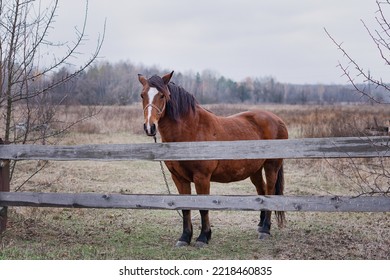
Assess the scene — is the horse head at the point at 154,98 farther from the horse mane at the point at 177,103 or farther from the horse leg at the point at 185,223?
the horse leg at the point at 185,223

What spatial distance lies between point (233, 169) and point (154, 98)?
1.59m

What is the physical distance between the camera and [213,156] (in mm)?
4887

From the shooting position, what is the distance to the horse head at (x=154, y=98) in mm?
4960

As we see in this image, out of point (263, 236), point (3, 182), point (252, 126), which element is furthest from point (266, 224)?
point (3, 182)

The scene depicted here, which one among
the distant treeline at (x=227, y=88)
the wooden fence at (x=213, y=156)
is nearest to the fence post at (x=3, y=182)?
the wooden fence at (x=213, y=156)

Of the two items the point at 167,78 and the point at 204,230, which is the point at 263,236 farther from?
the point at 167,78

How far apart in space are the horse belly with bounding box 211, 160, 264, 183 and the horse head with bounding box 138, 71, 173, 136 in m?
1.11

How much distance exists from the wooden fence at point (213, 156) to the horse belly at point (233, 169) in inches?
36.2

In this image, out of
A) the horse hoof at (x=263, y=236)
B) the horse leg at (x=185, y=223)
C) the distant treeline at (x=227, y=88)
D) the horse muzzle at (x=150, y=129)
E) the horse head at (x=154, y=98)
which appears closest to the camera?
the horse muzzle at (x=150, y=129)

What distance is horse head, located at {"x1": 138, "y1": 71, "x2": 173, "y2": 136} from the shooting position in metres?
4.96

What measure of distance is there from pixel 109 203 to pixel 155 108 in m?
1.26

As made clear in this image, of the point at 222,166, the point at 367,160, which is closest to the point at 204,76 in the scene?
the point at 367,160

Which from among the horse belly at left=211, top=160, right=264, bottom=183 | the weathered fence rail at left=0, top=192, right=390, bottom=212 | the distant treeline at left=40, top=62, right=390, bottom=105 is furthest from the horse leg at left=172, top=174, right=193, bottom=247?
the distant treeline at left=40, top=62, right=390, bottom=105

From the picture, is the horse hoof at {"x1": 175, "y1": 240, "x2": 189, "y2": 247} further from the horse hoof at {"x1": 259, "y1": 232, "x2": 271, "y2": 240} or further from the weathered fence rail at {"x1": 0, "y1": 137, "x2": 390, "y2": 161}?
the weathered fence rail at {"x1": 0, "y1": 137, "x2": 390, "y2": 161}
